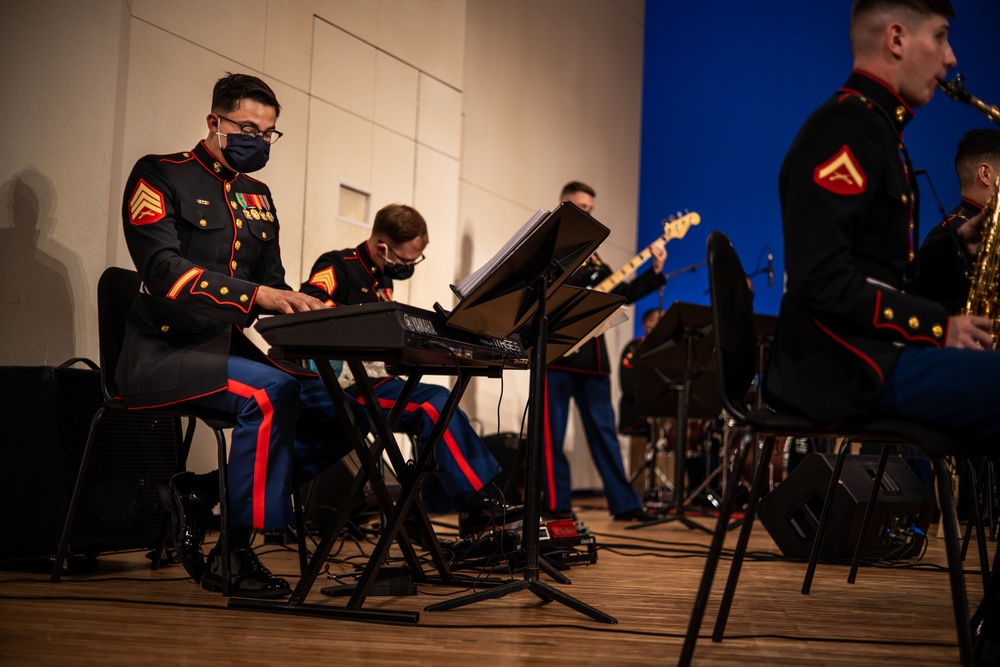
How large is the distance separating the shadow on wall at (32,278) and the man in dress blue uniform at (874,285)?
2.44 m

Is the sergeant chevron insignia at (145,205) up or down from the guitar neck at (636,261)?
down

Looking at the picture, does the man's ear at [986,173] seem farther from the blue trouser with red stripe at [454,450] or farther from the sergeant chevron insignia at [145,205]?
the sergeant chevron insignia at [145,205]

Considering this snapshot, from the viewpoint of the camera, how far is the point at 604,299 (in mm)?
2582

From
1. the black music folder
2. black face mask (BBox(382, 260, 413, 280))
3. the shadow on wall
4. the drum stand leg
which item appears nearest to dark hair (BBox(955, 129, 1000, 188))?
the black music folder

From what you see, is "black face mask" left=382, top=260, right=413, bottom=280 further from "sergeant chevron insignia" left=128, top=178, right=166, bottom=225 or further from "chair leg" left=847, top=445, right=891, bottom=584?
"chair leg" left=847, top=445, right=891, bottom=584

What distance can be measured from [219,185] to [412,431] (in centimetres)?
100

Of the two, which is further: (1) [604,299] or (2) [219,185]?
(2) [219,185]

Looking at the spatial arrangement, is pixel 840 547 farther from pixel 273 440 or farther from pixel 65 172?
pixel 65 172

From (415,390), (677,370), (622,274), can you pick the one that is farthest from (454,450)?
(622,274)

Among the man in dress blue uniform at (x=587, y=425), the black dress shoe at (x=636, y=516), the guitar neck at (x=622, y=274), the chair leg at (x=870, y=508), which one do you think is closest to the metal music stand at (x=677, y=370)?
the black dress shoe at (x=636, y=516)

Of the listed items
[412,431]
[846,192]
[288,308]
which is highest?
[846,192]

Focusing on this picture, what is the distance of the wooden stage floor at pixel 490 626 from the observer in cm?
181

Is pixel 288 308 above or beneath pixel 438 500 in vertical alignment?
above

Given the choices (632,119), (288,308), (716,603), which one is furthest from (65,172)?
(632,119)
